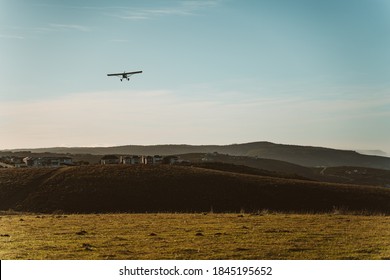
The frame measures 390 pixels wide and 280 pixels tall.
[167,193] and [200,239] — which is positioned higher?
[200,239]

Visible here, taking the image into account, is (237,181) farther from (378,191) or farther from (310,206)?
(378,191)

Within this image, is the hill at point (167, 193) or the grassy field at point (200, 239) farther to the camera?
the hill at point (167, 193)

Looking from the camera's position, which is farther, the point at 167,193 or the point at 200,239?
the point at 167,193

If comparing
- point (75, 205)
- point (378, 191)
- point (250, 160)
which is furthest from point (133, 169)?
point (250, 160)

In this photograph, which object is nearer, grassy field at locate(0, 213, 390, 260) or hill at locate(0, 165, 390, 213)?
grassy field at locate(0, 213, 390, 260)
